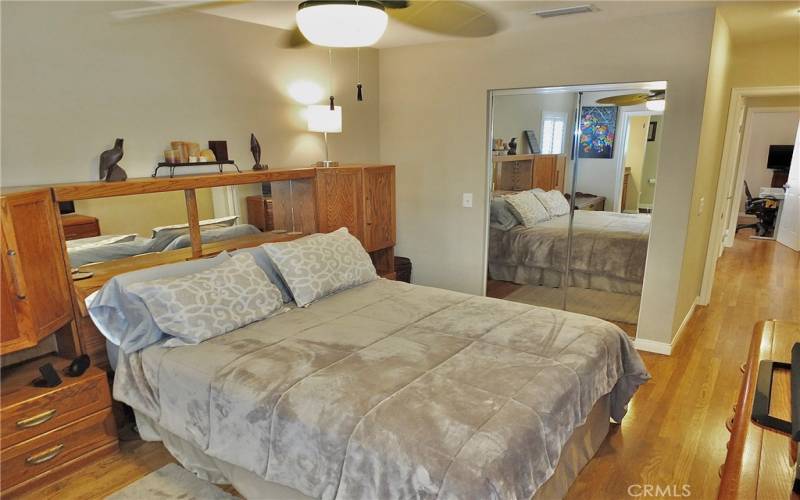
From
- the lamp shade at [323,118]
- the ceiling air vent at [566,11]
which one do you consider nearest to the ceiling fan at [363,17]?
the ceiling air vent at [566,11]

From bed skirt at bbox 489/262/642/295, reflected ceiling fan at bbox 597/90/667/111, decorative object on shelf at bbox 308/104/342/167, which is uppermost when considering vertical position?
reflected ceiling fan at bbox 597/90/667/111

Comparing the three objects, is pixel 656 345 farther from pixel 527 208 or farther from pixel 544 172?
pixel 544 172

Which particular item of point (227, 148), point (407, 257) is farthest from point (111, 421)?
point (407, 257)

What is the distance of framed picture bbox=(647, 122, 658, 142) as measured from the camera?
3361 mm

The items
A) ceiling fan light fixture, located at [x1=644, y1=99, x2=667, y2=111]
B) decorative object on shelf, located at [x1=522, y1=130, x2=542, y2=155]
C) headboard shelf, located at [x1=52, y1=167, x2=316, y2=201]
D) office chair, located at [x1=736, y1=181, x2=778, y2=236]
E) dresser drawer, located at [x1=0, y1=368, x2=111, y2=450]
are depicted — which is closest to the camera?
A: dresser drawer, located at [x1=0, y1=368, x2=111, y2=450]

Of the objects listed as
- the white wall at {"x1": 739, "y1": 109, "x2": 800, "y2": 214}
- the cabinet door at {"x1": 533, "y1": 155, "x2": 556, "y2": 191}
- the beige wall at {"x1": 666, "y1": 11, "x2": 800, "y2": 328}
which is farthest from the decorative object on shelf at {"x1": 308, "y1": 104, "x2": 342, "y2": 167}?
the white wall at {"x1": 739, "y1": 109, "x2": 800, "y2": 214}

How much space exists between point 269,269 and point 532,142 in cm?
235

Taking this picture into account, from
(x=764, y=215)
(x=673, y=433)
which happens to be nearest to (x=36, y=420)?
(x=673, y=433)

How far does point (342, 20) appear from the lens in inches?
70.6

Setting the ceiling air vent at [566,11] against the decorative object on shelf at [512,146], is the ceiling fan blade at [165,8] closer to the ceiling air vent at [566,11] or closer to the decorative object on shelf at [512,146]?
the ceiling air vent at [566,11]

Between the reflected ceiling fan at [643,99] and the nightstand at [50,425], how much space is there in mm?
3706

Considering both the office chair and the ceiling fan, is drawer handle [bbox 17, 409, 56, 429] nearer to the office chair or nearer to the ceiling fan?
the ceiling fan

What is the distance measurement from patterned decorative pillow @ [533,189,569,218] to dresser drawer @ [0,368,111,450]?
10.9 ft

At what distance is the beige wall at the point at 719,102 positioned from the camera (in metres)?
3.46
